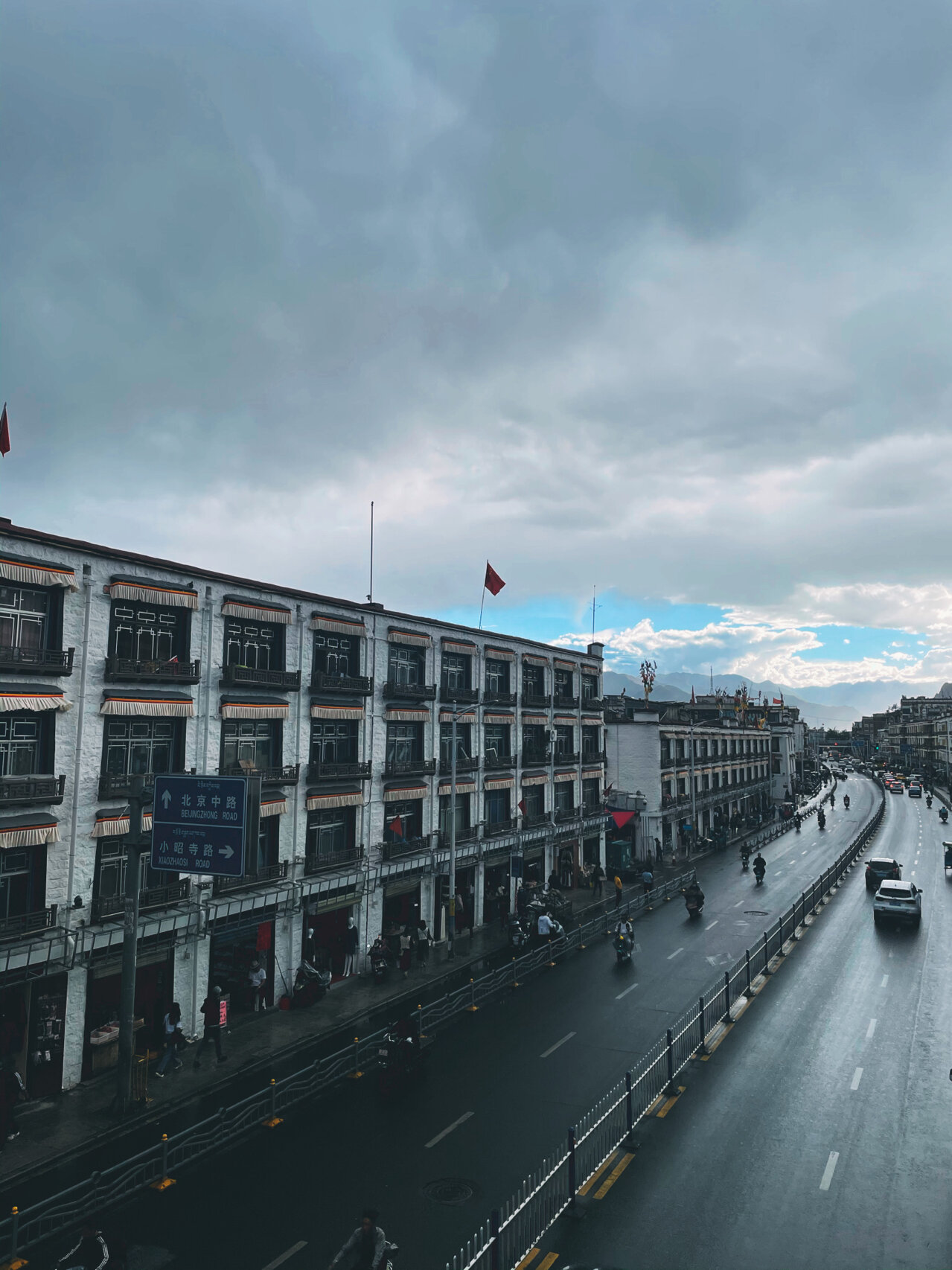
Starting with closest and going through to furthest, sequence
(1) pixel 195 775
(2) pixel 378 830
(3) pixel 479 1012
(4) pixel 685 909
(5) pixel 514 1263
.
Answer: (5) pixel 514 1263 → (1) pixel 195 775 → (3) pixel 479 1012 → (2) pixel 378 830 → (4) pixel 685 909

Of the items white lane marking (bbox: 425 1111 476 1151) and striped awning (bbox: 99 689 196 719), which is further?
striped awning (bbox: 99 689 196 719)

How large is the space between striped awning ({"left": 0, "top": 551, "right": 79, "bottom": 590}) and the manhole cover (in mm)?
17347

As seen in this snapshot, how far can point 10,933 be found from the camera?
66.6 feet

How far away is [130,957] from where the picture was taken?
64.9ft

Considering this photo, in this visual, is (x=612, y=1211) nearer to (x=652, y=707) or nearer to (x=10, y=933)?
(x=10, y=933)

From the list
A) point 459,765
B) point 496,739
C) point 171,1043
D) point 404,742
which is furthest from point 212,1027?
point 496,739

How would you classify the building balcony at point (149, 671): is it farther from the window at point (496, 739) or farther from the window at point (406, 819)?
the window at point (496, 739)

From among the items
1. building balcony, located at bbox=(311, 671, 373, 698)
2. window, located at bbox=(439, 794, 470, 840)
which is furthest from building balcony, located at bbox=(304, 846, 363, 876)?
window, located at bbox=(439, 794, 470, 840)

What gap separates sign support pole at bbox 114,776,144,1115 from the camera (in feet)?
64.0

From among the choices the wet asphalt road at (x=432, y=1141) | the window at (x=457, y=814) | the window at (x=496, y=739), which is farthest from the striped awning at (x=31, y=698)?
the window at (x=496, y=739)

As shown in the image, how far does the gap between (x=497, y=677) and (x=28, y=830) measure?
27119 mm

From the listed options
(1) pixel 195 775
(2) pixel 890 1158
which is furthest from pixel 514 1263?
(1) pixel 195 775

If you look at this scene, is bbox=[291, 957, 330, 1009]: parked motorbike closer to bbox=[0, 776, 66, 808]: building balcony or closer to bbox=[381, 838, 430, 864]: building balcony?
bbox=[381, 838, 430, 864]: building balcony

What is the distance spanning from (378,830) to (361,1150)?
17353mm
